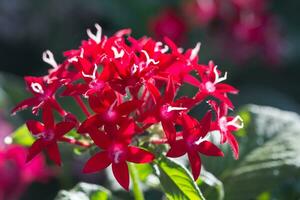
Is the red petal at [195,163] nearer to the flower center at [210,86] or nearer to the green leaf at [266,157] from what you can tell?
the flower center at [210,86]

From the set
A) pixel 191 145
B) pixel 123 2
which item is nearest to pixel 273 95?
pixel 123 2

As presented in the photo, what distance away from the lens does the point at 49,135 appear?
99cm

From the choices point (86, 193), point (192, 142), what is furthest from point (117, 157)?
point (86, 193)

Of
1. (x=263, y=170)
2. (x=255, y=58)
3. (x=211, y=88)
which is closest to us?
(x=211, y=88)

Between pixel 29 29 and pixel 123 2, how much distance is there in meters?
0.47

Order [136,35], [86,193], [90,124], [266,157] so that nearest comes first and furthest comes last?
[90,124] → [86,193] → [266,157] → [136,35]

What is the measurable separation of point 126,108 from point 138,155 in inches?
2.7

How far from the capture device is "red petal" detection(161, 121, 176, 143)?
3.09 feet

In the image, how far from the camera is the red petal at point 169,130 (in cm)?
94

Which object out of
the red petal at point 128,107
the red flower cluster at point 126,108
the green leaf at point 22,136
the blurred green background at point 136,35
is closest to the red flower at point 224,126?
the red flower cluster at point 126,108

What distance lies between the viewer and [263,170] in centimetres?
→ 127

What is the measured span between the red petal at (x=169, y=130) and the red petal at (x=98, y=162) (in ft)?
0.29

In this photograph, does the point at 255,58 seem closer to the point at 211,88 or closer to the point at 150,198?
the point at 150,198

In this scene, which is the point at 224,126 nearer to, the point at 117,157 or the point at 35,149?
the point at 117,157
